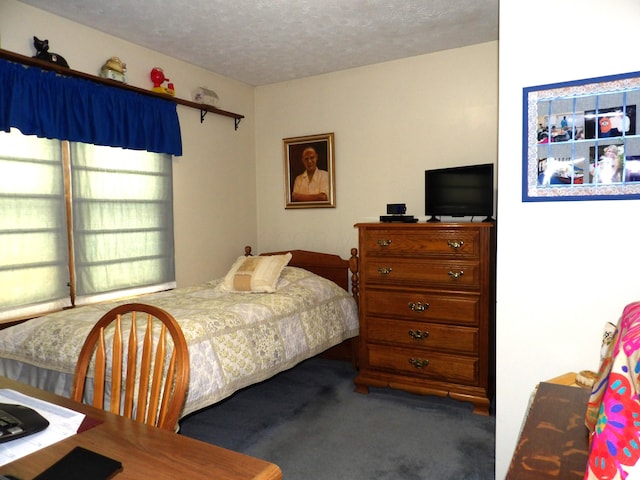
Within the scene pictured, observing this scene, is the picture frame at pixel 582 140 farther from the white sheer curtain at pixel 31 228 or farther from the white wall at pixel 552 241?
the white sheer curtain at pixel 31 228

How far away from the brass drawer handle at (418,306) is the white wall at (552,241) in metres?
1.00

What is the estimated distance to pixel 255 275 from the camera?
3352 mm

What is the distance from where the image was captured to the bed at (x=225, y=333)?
7.16ft

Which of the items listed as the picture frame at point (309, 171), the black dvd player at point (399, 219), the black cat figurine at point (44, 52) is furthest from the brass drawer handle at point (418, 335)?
the black cat figurine at point (44, 52)

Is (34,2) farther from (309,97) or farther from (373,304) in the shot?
(373,304)

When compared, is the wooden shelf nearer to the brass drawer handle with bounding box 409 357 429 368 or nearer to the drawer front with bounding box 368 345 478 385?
the drawer front with bounding box 368 345 478 385

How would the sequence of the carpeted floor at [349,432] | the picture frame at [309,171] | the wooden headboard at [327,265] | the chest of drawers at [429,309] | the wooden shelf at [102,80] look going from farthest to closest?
the picture frame at [309,171] < the wooden headboard at [327,265] < the chest of drawers at [429,309] < the wooden shelf at [102,80] < the carpeted floor at [349,432]

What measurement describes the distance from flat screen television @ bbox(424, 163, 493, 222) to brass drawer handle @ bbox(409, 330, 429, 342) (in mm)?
801

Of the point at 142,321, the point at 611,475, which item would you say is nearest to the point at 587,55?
the point at 611,475

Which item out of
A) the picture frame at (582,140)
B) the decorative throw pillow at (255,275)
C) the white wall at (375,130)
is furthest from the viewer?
the white wall at (375,130)

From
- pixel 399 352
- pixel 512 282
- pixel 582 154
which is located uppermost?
pixel 582 154

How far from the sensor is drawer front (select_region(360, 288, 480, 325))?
9.09 feet

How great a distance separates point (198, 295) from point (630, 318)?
8.81 ft

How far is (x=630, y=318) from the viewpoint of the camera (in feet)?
3.31
